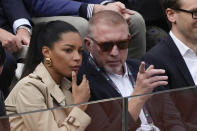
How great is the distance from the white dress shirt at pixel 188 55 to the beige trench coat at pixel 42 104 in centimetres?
81

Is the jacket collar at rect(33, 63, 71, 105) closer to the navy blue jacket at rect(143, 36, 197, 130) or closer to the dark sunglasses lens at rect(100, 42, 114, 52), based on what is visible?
the dark sunglasses lens at rect(100, 42, 114, 52)

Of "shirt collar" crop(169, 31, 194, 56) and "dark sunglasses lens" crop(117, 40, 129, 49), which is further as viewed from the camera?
"shirt collar" crop(169, 31, 194, 56)

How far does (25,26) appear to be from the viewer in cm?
381

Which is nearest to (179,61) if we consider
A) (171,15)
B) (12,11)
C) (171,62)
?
(171,62)

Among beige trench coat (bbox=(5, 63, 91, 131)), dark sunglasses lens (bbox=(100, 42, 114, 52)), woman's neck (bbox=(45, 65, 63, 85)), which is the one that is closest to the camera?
beige trench coat (bbox=(5, 63, 91, 131))

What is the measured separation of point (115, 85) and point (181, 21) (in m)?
0.68

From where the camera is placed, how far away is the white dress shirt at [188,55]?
3.37m

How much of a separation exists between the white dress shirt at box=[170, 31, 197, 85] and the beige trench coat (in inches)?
31.8

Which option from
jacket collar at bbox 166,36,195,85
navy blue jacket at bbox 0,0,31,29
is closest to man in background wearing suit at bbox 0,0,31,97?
navy blue jacket at bbox 0,0,31,29

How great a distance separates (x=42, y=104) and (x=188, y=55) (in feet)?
3.69

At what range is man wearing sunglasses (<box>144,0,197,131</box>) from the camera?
3.29 meters

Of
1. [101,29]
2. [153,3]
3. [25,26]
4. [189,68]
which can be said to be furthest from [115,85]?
[153,3]

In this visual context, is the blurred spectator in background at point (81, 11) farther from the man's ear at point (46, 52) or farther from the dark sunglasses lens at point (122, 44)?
the man's ear at point (46, 52)

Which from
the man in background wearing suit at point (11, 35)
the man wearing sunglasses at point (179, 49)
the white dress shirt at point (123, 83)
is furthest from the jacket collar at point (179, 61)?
the man in background wearing suit at point (11, 35)
